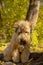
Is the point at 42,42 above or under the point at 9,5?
under

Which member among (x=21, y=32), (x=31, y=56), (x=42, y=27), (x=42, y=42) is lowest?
(x=42, y=42)

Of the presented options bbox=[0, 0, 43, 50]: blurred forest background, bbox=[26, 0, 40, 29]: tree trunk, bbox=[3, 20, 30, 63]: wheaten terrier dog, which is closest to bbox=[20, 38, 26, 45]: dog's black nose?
bbox=[3, 20, 30, 63]: wheaten terrier dog

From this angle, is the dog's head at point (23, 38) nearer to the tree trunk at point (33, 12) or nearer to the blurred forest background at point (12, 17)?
the tree trunk at point (33, 12)

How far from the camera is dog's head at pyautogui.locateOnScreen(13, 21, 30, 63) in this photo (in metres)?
5.23

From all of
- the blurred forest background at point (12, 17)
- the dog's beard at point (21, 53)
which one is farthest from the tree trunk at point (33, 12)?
the dog's beard at point (21, 53)

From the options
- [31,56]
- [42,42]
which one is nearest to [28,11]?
[42,42]

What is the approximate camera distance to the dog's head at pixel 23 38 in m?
5.23

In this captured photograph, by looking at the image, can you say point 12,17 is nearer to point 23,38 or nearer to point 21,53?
point 21,53

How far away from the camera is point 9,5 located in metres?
9.60

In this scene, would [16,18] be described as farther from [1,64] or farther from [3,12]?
[1,64]

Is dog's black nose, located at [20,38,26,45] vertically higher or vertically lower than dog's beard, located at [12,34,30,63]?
higher

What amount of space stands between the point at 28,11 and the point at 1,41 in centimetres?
156

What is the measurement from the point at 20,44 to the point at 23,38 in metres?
0.18

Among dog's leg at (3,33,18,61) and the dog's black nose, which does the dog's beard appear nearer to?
the dog's black nose
